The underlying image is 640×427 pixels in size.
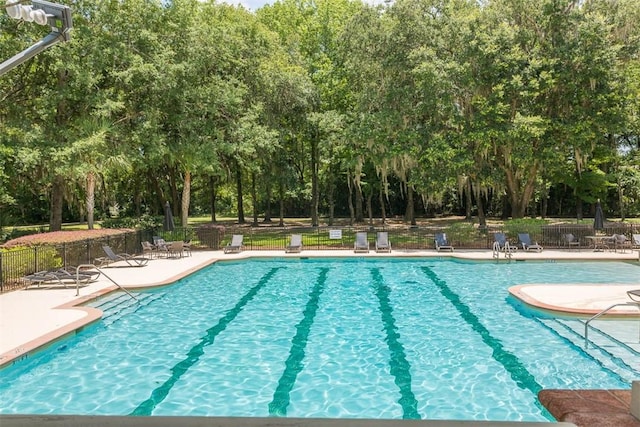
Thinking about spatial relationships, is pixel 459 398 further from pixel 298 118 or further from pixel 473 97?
pixel 298 118

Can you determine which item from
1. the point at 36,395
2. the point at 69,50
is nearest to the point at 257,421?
the point at 36,395

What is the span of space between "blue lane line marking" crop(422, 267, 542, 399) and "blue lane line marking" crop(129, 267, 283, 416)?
4715 millimetres

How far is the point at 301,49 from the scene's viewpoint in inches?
1178

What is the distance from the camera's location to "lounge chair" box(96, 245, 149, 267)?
14880 mm

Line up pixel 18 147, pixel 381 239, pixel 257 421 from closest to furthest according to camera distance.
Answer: pixel 257 421
pixel 18 147
pixel 381 239

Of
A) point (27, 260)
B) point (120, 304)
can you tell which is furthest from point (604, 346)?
point (27, 260)

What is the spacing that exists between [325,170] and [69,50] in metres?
17.7

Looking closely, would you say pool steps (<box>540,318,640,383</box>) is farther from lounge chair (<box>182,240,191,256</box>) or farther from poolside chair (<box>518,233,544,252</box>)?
lounge chair (<box>182,240,191,256</box>)

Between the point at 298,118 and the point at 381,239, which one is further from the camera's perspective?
the point at 298,118

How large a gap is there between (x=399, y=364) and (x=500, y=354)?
1.71 m

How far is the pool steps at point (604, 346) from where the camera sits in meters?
Answer: 6.49

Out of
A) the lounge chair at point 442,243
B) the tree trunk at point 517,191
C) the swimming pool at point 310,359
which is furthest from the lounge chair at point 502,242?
the swimming pool at point 310,359

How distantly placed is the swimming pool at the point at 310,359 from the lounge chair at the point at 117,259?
3977 millimetres

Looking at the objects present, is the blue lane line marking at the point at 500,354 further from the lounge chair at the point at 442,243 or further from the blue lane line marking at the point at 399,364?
the lounge chair at the point at 442,243
